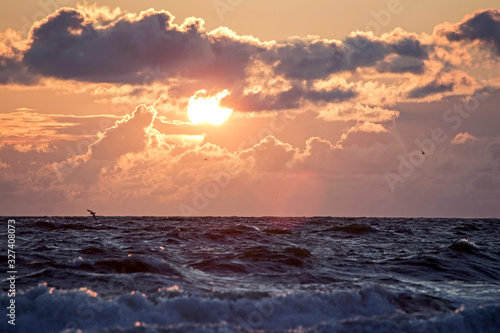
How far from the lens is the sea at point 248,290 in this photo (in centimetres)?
1559

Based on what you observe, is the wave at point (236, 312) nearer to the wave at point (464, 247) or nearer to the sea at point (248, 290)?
the sea at point (248, 290)

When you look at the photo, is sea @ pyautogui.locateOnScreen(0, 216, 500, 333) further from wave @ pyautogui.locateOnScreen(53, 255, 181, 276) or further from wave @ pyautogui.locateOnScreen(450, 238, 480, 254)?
wave @ pyautogui.locateOnScreen(450, 238, 480, 254)

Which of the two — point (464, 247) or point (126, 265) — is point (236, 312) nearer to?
point (126, 265)

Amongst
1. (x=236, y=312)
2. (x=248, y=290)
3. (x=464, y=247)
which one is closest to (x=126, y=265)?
(x=248, y=290)

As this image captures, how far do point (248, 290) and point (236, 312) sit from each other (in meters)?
3.27

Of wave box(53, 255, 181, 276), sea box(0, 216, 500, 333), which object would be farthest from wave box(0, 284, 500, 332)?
wave box(53, 255, 181, 276)

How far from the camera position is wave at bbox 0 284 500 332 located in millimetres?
15234

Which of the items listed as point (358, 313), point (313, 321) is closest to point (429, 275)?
point (358, 313)

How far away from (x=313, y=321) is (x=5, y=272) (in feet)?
45.6

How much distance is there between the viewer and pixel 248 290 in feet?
65.3

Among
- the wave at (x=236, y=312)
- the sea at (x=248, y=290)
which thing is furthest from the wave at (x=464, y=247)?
the wave at (x=236, y=312)

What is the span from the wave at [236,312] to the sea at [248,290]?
0.03m

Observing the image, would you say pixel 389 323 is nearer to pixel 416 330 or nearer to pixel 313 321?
pixel 416 330

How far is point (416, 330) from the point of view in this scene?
604 inches
